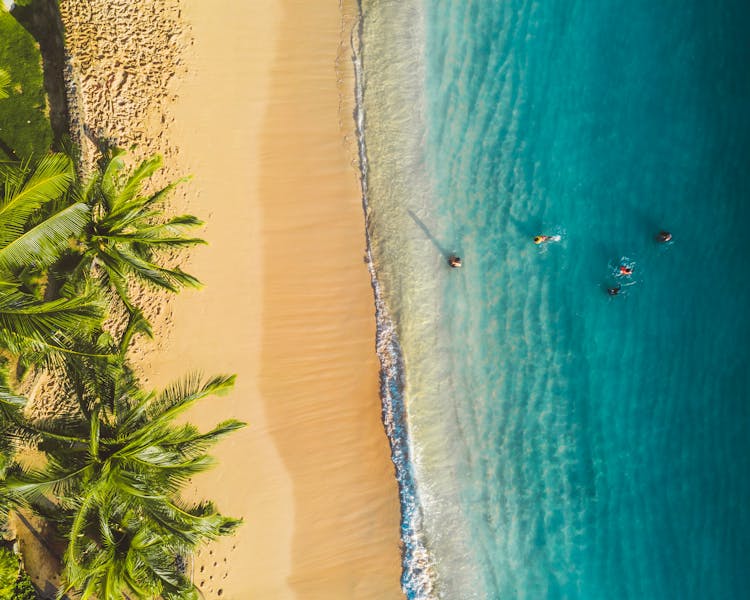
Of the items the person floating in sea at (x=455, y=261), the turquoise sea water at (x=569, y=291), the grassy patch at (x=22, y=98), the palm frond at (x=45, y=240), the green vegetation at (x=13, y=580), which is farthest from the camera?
the turquoise sea water at (x=569, y=291)

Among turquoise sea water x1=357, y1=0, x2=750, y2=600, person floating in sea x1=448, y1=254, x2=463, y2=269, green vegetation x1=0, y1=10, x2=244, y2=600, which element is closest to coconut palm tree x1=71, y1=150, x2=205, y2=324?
green vegetation x1=0, y1=10, x2=244, y2=600

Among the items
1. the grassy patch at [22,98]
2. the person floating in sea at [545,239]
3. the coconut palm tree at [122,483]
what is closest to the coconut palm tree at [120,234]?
the coconut palm tree at [122,483]

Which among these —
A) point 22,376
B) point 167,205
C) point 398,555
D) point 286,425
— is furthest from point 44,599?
point 167,205

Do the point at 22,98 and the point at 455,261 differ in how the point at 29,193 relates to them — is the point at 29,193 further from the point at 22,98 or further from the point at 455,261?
the point at 455,261

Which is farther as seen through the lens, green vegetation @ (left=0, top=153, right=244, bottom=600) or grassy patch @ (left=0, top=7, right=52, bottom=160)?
grassy patch @ (left=0, top=7, right=52, bottom=160)

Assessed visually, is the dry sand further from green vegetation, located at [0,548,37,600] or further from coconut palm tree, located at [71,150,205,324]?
green vegetation, located at [0,548,37,600]

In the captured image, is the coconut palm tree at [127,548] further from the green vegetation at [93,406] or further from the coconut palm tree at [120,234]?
the coconut palm tree at [120,234]
